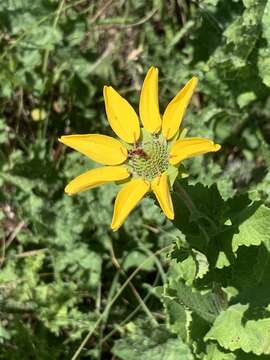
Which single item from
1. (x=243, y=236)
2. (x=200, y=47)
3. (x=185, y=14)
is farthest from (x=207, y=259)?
(x=185, y=14)

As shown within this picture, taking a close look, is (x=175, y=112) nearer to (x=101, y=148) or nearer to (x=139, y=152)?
(x=139, y=152)

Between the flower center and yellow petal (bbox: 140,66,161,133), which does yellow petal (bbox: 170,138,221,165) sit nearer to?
the flower center

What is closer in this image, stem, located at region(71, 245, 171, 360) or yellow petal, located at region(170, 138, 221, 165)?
yellow petal, located at region(170, 138, 221, 165)

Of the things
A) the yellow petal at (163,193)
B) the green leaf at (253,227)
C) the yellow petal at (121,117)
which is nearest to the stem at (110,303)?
the green leaf at (253,227)

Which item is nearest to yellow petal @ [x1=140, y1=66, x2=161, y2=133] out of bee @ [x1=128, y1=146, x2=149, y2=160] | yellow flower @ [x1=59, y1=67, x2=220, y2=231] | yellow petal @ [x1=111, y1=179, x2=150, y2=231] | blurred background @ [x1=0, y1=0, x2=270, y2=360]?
yellow flower @ [x1=59, y1=67, x2=220, y2=231]

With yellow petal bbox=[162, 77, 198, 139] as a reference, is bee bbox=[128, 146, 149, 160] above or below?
below

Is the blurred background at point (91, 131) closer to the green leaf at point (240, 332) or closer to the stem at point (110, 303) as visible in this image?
the stem at point (110, 303)
